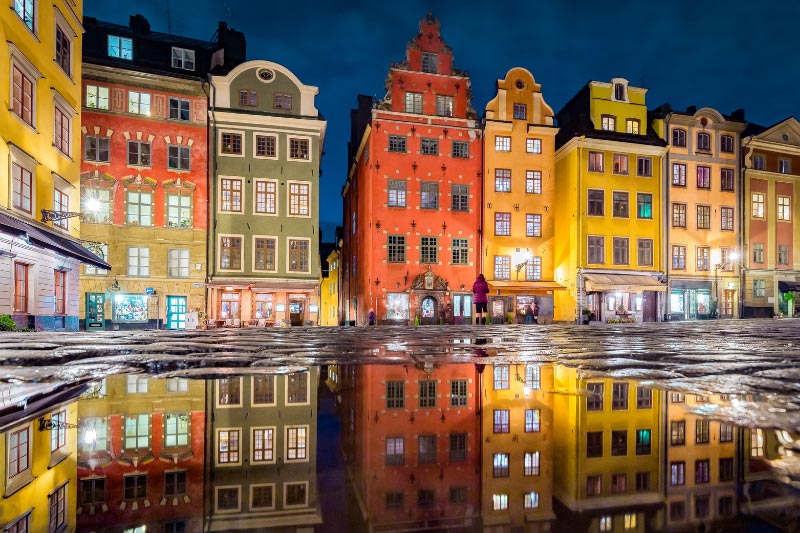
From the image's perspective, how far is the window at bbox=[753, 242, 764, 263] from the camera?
128 ft

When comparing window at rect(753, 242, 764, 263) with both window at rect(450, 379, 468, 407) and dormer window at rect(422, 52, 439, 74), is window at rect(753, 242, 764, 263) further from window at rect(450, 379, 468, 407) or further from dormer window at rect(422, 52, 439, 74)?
window at rect(450, 379, 468, 407)

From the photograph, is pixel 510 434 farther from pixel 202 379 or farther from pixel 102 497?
pixel 202 379

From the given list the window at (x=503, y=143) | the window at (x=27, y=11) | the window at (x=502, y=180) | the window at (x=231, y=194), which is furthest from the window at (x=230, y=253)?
the window at (x=503, y=143)

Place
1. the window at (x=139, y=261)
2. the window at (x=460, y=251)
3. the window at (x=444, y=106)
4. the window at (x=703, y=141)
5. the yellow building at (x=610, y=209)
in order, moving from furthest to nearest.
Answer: the window at (x=703, y=141), the yellow building at (x=610, y=209), the window at (x=444, y=106), the window at (x=460, y=251), the window at (x=139, y=261)

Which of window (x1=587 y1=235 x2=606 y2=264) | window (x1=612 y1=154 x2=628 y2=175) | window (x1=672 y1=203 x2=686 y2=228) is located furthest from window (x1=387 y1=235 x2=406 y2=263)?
window (x1=672 y1=203 x2=686 y2=228)

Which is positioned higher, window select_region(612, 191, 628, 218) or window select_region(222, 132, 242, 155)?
window select_region(222, 132, 242, 155)

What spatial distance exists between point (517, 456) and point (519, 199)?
3339cm

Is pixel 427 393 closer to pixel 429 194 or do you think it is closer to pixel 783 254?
pixel 429 194

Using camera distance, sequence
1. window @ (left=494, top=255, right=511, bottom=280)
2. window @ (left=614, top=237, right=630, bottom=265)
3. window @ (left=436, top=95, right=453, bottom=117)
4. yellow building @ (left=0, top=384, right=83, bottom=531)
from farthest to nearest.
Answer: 1. window @ (left=614, top=237, right=630, bottom=265)
2. window @ (left=494, top=255, right=511, bottom=280)
3. window @ (left=436, top=95, right=453, bottom=117)
4. yellow building @ (left=0, top=384, right=83, bottom=531)

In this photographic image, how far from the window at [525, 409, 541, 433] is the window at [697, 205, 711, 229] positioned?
40.7 metres

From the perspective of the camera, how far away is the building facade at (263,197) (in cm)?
2944

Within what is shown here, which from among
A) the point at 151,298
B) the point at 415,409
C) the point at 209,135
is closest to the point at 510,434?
the point at 415,409

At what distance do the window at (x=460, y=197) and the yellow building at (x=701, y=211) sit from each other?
15.2 metres

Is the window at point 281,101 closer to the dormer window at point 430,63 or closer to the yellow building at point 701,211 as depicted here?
the dormer window at point 430,63
